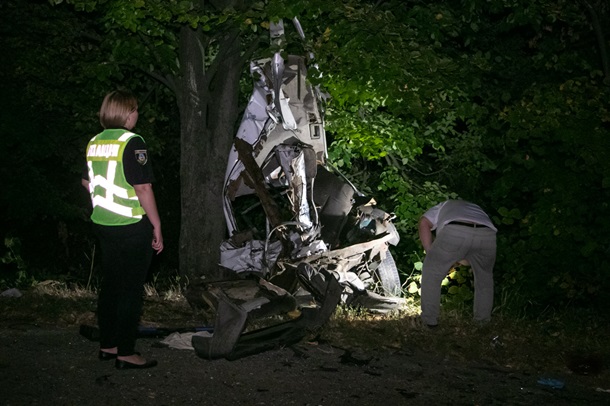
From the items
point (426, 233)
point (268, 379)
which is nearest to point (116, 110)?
point (268, 379)

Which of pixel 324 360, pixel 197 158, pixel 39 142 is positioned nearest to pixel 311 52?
pixel 197 158

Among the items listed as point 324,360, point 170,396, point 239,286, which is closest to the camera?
point 170,396

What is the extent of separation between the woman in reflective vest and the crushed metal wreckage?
9.45ft

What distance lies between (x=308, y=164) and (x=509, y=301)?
2.76 meters

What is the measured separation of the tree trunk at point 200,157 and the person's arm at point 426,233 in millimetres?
3573

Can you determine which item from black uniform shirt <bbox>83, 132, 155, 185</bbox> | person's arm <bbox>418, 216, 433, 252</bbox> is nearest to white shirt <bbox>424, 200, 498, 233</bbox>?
person's arm <bbox>418, 216, 433, 252</bbox>

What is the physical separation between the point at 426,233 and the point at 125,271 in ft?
11.4

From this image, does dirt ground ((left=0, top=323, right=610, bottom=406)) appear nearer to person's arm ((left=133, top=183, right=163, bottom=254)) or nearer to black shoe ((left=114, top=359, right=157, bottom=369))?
black shoe ((left=114, top=359, right=157, bottom=369))

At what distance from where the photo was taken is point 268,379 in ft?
19.5

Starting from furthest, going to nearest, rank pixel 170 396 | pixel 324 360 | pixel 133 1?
pixel 133 1
pixel 324 360
pixel 170 396

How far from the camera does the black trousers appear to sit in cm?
578

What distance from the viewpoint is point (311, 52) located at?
399 inches

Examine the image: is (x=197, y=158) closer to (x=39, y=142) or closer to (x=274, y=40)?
(x=274, y=40)

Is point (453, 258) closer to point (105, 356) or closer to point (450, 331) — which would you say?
point (450, 331)
